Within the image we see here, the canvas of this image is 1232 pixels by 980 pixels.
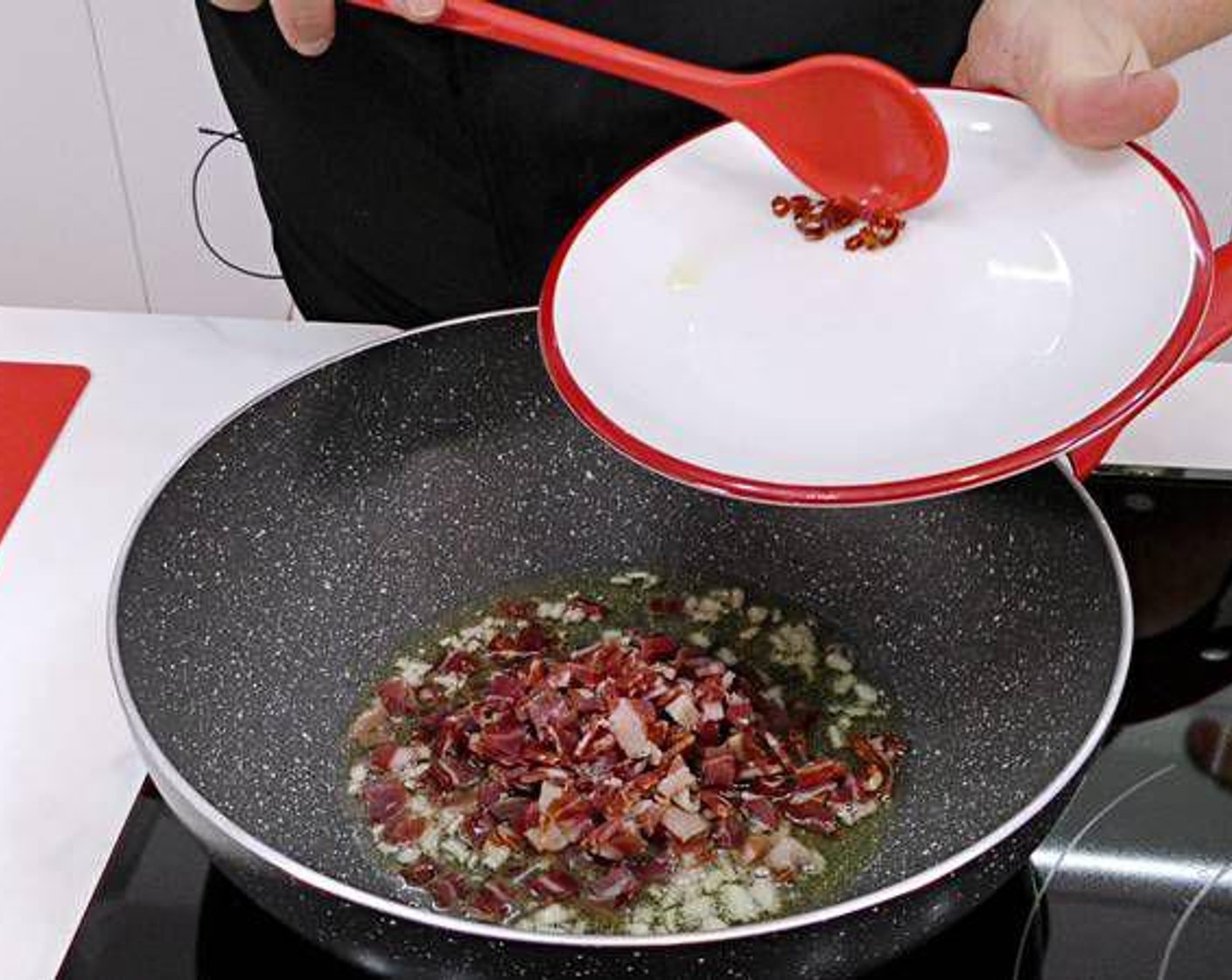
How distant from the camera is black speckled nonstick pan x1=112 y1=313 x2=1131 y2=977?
2.17 feet

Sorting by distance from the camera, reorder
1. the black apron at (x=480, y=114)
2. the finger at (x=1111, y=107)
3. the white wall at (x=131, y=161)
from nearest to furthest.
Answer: the finger at (x=1111, y=107)
the black apron at (x=480, y=114)
the white wall at (x=131, y=161)

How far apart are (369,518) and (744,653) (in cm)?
22

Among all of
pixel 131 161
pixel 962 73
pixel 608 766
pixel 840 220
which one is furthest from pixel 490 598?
pixel 131 161

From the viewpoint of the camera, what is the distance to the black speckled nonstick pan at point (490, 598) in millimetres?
662

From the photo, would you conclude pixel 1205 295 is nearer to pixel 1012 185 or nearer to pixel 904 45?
pixel 1012 185

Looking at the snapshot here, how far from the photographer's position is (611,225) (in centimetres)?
87

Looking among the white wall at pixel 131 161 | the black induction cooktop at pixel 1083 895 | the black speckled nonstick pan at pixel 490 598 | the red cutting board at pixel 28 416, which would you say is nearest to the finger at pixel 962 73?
the black speckled nonstick pan at pixel 490 598

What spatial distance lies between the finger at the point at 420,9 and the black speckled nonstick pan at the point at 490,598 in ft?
0.73

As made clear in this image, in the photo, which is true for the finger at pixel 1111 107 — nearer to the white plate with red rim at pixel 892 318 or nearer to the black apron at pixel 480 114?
the white plate with red rim at pixel 892 318

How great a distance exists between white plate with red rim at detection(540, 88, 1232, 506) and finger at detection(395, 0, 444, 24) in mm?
126

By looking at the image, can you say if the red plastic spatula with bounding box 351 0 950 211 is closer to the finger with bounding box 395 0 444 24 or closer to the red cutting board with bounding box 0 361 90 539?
the finger with bounding box 395 0 444 24

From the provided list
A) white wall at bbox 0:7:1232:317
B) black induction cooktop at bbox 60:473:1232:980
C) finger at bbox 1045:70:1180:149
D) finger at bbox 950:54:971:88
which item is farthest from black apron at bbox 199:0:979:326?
white wall at bbox 0:7:1232:317

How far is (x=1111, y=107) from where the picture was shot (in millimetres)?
804

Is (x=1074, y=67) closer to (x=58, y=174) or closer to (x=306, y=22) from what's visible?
(x=306, y=22)
